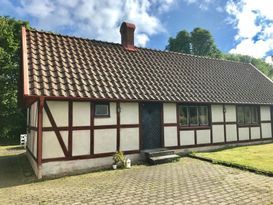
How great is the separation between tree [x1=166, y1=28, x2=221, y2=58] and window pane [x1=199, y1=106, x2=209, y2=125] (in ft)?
115

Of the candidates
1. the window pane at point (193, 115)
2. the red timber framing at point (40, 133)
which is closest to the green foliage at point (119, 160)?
the red timber framing at point (40, 133)

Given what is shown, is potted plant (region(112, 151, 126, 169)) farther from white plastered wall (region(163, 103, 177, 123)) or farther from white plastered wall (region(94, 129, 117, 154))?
Answer: white plastered wall (region(163, 103, 177, 123))

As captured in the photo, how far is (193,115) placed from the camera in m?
14.6

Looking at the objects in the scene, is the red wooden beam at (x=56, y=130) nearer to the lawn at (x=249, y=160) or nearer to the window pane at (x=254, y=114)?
the lawn at (x=249, y=160)

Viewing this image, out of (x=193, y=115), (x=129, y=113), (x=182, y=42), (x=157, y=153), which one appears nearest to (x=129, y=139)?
(x=129, y=113)

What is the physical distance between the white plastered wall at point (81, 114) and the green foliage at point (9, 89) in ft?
59.6

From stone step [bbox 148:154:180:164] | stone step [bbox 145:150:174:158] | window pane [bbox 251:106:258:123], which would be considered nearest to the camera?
stone step [bbox 148:154:180:164]

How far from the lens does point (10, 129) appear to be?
26266 millimetres

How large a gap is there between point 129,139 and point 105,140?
49.0 inches

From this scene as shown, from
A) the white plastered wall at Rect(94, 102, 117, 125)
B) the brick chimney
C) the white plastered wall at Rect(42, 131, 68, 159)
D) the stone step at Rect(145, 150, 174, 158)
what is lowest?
the stone step at Rect(145, 150, 174, 158)

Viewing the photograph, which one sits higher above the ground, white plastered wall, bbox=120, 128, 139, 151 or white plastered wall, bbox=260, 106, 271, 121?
white plastered wall, bbox=260, 106, 271, 121

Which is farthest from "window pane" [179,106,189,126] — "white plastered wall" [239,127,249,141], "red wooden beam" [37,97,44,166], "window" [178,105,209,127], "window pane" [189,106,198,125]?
"red wooden beam" [37,97,44,166]

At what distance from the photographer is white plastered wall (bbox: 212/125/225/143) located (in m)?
15.2

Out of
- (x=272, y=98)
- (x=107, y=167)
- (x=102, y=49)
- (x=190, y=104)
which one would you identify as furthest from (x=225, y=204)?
(x=272, y=98)
